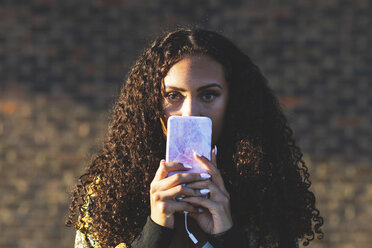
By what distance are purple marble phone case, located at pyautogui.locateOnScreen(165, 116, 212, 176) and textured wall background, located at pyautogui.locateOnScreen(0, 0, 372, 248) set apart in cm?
262

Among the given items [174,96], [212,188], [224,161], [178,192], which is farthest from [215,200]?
[174,96]

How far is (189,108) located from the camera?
200 cm

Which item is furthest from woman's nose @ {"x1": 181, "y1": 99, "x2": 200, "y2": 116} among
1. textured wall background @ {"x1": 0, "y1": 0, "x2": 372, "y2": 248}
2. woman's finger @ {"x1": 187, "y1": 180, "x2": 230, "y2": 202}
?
textured wall background @ {"x1": 0, "y1": 0, "x2": 372, "y2": 248}

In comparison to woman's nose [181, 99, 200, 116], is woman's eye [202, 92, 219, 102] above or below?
above

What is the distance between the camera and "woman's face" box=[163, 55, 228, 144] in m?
2.02

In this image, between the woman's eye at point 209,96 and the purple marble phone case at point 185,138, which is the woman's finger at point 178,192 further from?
the woman's eye at point 209,96

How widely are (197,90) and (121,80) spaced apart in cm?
261

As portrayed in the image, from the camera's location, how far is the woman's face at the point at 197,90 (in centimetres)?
202

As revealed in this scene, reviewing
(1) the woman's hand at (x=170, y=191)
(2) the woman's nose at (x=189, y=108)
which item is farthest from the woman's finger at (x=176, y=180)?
(2) the woman's nose at (x=189, y=108)

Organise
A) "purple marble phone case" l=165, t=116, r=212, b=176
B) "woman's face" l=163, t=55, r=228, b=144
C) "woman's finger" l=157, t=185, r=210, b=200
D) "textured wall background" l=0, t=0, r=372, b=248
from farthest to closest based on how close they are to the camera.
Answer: "textured wall background" l=0, t=0, r=372, b=248 < "woman's face" l=163, t=55, r=228, b=144 < "purple marble phone case" l=165, t=116, r=212, b=176 < "woman's finger" l=157, t=185, r=210, b=200

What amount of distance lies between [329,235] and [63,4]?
3.13 m

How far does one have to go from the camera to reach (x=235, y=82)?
2271mm

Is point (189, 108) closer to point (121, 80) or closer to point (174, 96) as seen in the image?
point (174, 96)

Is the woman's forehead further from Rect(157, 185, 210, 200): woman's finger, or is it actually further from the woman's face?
Rect(157, 185, 210, 200): woman's finger
